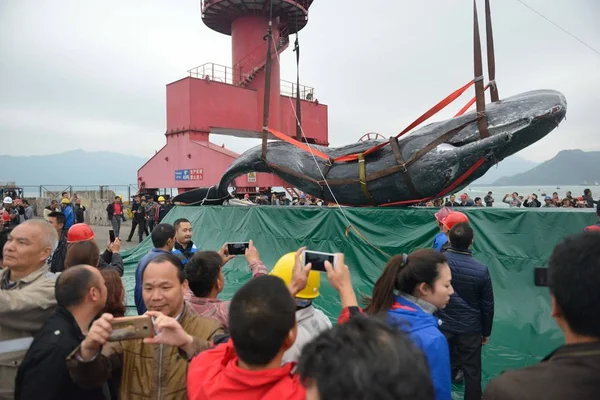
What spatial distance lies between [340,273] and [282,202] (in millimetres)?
15541

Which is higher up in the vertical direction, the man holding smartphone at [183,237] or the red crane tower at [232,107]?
the red crane tower at [232,107]

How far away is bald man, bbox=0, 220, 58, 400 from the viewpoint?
1.94 meters

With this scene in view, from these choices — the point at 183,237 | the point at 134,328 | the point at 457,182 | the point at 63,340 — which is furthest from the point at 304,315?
the point at 457,182

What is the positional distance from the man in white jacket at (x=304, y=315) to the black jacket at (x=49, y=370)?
3.20 ft

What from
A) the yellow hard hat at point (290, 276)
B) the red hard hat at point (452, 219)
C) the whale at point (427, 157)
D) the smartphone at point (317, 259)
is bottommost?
the yellow hard hat at point (290, 276)

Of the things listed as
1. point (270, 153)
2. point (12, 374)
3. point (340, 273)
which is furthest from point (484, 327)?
point (270, 153)

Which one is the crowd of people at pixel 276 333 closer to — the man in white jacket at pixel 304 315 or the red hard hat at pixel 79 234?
the man in white jacket at pixel 304 315

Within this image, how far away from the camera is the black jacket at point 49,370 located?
1.67 metres

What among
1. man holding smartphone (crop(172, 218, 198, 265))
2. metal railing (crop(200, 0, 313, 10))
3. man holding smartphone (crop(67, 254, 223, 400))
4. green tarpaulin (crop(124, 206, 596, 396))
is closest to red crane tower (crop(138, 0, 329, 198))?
metal railing (crop(200, 0, 313, 10))

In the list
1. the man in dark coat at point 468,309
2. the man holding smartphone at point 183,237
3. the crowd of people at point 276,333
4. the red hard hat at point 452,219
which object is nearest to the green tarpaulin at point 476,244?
the man in dark coat at point 468,309

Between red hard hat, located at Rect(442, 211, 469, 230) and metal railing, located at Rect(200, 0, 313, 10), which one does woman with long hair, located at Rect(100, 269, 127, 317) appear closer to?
red hard hat, located at Rect(442, 211, 469, 230)

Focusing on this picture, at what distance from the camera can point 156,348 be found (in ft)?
5.94

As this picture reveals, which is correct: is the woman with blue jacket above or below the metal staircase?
below

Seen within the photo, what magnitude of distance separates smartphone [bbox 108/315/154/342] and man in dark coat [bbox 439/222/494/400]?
228cm
